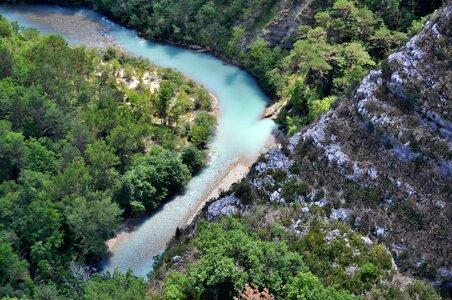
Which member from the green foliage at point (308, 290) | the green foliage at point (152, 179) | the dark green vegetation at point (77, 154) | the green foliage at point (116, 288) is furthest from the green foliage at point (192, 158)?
the green foliage at point (308, 290)

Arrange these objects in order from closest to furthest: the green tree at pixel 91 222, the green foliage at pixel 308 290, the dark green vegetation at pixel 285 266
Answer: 1. the green foliage at pixel 308 290
2. the dark green vegetation at pixel 285 266
3. the green tree at pixel 91 222

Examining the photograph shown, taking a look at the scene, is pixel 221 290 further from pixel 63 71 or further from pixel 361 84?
pixel 63 71

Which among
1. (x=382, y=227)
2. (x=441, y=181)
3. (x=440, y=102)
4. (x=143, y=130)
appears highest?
(x=440, y=102)

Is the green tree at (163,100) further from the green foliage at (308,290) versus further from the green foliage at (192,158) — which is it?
the green foliage at (308,290)

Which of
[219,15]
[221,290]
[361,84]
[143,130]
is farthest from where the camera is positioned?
[219,15]

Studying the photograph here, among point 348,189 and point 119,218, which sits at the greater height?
point 348,189

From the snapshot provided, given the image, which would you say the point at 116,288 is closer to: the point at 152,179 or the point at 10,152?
the point at 152,179

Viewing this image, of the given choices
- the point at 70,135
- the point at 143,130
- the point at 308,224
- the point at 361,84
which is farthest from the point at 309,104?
the point at 70,135
